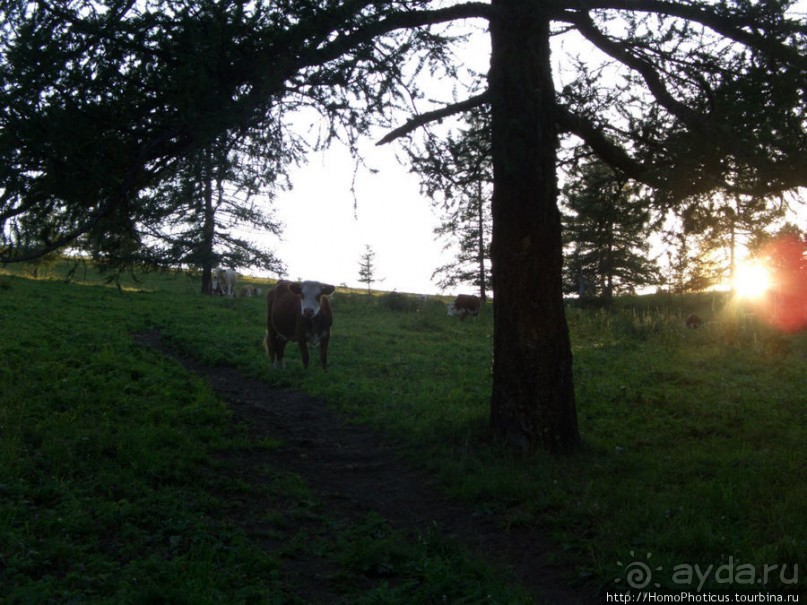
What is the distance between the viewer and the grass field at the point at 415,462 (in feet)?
16.1

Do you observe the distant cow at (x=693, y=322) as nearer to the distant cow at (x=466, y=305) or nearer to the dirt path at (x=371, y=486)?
the distant cow at (x=466, y=305)

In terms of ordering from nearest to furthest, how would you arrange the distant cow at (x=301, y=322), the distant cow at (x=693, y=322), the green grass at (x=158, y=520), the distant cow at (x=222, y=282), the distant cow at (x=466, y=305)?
the green grass at (x=158, y=520) → the distant cow at (x=301, y=322) → the distant cow at (x=693, y=322) → the distant cow at (x=466, y=305) → the distant cow at (x=222, y=282)

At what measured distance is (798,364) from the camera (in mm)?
15578

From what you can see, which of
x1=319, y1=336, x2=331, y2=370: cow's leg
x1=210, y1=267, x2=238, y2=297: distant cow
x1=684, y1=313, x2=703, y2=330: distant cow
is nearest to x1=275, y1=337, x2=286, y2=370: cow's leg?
x1=319, y1=336, x2=331, y2=370: cow's leg

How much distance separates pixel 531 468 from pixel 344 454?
2.61 meters

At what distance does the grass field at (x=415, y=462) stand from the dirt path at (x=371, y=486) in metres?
0.21

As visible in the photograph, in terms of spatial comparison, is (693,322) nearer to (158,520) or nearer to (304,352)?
(304,352)

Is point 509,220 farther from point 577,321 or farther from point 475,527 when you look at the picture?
point 577,321

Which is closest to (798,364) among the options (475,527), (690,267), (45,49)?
(690,267)

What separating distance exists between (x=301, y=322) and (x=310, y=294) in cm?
94

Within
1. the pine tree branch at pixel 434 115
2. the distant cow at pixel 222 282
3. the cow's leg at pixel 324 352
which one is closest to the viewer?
the pine tree branch at pixel 434 115

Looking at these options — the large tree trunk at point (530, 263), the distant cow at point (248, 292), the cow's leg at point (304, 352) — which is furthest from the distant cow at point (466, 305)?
the large tree trunk at point (530, 263)

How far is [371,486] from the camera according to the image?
25.0 feet

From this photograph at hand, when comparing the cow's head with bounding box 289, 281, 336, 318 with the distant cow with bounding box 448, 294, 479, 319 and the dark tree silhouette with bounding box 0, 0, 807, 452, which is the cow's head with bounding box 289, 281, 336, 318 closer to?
the dark tree silhouette with bounding box 0, 0, 807, 452
